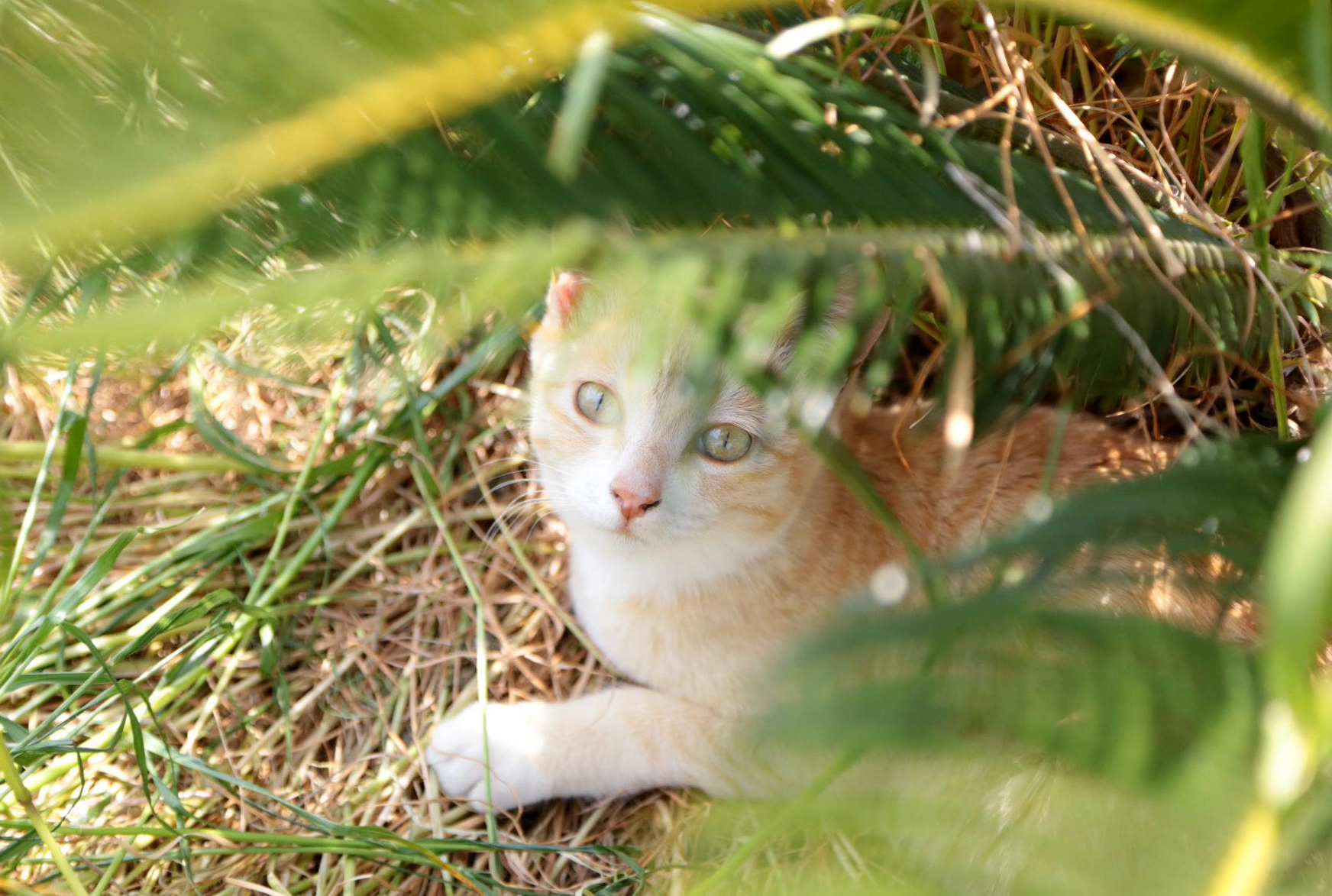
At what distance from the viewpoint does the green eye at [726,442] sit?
143 centimetres

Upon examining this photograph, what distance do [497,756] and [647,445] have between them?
61cm

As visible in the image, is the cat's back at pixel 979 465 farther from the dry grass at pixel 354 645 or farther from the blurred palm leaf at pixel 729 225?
the dry grass at pixel 354 645

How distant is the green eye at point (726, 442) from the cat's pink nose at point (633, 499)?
11 centimetres

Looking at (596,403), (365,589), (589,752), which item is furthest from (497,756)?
(596,403)

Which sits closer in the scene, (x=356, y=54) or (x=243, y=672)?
(x=356, y=54)

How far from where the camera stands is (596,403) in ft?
4.82

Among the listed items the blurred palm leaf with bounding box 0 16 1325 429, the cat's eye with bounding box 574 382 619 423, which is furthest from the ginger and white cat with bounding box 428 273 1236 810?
the blurred palm leaf with bounding box 0 16 1325 429

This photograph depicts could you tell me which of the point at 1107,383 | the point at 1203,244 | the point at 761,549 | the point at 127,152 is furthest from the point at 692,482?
the point at 127,152

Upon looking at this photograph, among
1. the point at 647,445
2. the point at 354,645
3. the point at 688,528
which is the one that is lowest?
the point at 354,645

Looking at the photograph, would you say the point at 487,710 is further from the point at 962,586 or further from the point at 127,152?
the point at 127,152

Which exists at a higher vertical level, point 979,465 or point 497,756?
point 979,465

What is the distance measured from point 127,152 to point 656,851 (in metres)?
1.26

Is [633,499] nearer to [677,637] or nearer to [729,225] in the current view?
[677,637]

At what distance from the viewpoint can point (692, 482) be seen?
1421 millimetres
